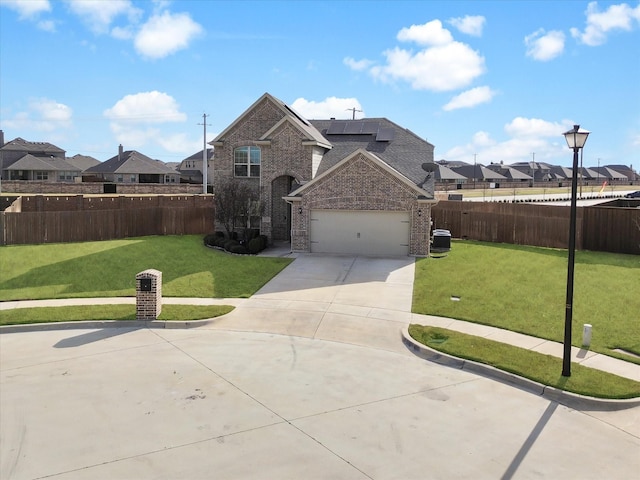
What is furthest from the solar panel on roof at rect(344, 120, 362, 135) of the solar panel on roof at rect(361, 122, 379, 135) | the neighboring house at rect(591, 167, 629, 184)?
the neighboring house at rect(591, 167, 629, 184)

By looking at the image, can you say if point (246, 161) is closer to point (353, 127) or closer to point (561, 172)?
point (353, 127)

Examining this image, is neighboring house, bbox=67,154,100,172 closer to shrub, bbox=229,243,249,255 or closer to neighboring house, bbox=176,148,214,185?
neighboring house, bbox=176,148,214,185

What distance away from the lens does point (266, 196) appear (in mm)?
29562

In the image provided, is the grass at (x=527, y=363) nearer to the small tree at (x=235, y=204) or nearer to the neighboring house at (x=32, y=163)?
the small tree at (x=235, y=204)

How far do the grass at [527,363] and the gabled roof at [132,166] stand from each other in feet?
215

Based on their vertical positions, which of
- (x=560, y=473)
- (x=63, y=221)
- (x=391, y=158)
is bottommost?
(x=560, y=473)

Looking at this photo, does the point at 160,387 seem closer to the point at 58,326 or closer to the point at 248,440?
the point at 248,440

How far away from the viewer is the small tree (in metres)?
28.5

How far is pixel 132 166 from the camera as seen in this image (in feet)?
241

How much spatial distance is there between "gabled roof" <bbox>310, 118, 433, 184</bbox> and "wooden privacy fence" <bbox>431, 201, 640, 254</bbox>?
4358 mm


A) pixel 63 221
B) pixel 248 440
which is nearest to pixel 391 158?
pixel 63 221

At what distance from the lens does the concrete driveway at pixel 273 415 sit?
7.82 meters

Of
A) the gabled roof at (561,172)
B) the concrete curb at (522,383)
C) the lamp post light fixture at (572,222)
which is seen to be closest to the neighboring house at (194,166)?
the concrete curb at (522,383)

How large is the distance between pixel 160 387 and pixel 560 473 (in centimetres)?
730
